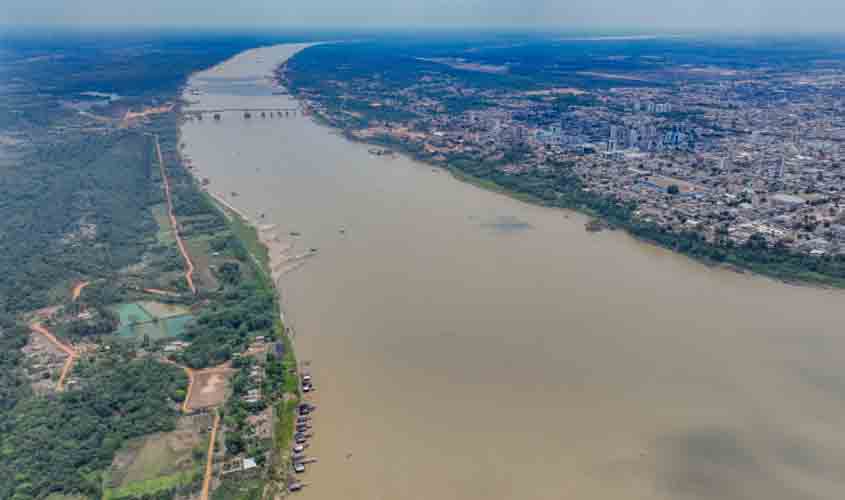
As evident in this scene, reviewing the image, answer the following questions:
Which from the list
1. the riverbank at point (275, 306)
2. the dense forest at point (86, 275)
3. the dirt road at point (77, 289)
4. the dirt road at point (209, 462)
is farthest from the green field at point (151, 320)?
the dirt road at point (209, 462)

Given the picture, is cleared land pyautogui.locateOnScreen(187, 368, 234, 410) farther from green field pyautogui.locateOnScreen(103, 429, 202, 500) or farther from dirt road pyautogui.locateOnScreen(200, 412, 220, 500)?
green field pyautogui.locateOnScreen(103, 429, 202, 500)

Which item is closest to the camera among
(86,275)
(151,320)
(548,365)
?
(548,365)

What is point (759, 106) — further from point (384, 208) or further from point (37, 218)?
point (37, 218)

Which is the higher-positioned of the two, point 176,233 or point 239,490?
point 176,233

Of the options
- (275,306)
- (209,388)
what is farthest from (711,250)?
(209,388)

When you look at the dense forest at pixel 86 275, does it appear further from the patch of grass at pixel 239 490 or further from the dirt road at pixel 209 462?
the patch of grass at pixel 239 490

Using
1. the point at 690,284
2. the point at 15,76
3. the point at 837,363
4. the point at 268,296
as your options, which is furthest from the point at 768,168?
the point at 15,76

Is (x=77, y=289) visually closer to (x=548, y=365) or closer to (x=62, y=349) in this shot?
(x=62, y=349)
